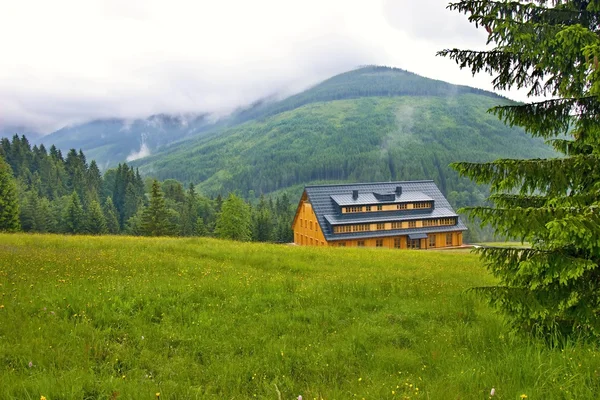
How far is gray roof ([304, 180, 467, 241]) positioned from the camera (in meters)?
58.3

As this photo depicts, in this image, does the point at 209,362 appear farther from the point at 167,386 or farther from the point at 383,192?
the point at 383,192

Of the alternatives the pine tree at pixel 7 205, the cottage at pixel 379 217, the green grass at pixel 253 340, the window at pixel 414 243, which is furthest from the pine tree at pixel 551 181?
the pine tree at pixel 7 205

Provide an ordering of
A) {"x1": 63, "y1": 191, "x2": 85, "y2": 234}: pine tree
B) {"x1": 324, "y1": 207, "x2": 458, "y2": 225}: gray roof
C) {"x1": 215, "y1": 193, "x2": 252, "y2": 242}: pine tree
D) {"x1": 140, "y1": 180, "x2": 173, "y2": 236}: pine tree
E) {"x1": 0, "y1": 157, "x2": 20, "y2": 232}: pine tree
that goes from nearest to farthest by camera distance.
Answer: {"x1": 0, "y1": 157, "x2": 20, "y2": 232}: pine tree → {"x1": 324, "y1": 207, "x2": 458, "y2": 225}: gray roof → {"x1": 140, "y1": 180, "x2": 173, "y2": 236}: pine tree → {"x1": 215, "y1": 193, "x2": 252, "y2": 242}: pine tree → {"x1": 63, "y1": 191, "x2": 85, "y2": 234}: pine tree

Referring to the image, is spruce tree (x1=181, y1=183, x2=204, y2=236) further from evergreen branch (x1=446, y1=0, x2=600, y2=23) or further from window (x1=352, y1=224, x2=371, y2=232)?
evergreen branch (x1=446, y1=0, x2=600, y2=23)

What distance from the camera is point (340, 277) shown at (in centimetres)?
1352

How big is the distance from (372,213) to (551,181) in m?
55.0

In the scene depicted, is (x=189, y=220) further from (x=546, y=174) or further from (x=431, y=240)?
(x=546, y=174)

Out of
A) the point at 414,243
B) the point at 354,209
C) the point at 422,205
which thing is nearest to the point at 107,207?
the point at 354,209

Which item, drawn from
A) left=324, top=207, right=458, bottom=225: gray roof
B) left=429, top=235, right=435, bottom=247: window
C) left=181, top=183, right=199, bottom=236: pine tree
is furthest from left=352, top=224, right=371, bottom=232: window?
left=181, top=183, right=199, bottom=236: pine tree

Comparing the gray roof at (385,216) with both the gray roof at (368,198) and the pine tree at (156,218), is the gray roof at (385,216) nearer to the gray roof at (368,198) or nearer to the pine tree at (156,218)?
the gray roof at (368,198)

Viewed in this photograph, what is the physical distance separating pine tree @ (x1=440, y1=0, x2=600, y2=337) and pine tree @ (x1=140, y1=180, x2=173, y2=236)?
57.5m

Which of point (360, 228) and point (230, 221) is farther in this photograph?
point (230, 221)

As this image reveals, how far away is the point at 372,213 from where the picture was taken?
60.8m

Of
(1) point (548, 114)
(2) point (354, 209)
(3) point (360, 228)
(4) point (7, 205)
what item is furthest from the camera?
(2) point (354, 209)
